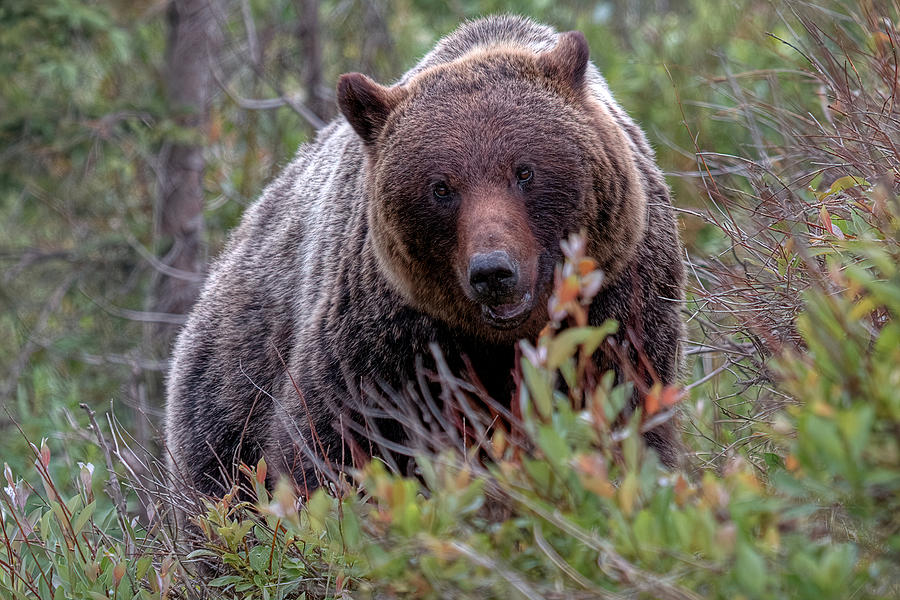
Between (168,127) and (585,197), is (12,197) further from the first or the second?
(585,197)

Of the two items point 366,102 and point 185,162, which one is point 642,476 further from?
point 185,162

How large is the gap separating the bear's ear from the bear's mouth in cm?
95

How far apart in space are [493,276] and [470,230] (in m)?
0.24

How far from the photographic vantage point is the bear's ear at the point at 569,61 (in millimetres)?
4113

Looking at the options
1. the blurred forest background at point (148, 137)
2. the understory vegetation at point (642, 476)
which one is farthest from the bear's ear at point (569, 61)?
the blurred forest background at point (148, 137)

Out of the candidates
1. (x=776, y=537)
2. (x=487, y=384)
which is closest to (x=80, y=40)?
(x=487, y=384)

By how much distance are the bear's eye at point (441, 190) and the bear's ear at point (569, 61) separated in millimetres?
636

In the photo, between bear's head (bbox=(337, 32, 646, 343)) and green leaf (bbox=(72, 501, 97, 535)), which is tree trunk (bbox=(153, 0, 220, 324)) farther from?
green leaf (bbox=(72, 501, 97, 535))

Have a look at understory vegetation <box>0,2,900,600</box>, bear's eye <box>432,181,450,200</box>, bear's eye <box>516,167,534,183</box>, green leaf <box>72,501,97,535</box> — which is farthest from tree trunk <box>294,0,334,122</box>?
green leaf <box>72,501,97,535</box>

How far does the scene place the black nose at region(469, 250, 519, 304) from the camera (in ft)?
11.5

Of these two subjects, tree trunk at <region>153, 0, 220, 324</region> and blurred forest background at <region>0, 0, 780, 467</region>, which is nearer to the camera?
blurred forest background at <region>0, 0, 780, 467</region>

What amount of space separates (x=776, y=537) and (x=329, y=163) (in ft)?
11.1

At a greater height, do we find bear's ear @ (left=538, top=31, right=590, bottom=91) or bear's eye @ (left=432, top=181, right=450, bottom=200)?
bear's ear @ (left=538, top=31, right=590, bottom=91)

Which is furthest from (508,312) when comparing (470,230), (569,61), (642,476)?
(642,476)
